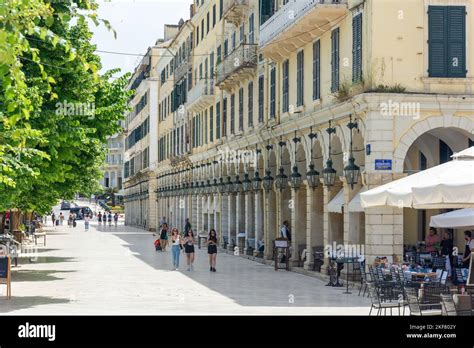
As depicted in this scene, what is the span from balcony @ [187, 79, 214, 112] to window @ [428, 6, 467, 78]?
26857 millimetres

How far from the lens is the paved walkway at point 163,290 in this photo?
19.9 meters

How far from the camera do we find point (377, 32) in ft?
82.7

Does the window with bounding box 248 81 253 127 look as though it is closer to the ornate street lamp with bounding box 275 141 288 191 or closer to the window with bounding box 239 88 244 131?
the window with bounding box 239 88 244 131

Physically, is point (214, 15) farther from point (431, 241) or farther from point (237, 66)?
point (431, 241)

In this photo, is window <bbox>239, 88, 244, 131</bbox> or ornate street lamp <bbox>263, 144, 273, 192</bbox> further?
window <bbox>239, 88, 244, 131</bbox>

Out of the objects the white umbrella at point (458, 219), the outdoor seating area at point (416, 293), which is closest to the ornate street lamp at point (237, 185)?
the outdoor seating area at point (416, 293)

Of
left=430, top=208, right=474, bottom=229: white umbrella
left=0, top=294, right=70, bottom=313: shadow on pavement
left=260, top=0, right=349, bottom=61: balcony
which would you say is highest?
left=260, top=0, right=349, bottom=61: balcony

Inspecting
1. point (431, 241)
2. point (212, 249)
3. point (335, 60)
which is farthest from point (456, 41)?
point (212, 249)

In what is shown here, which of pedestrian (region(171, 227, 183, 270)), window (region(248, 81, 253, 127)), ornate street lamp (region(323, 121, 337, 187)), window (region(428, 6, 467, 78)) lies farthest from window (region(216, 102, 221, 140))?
window (region(428, 6, 467, 78))

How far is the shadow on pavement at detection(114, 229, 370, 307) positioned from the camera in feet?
72.1

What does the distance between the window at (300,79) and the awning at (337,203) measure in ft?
16.1

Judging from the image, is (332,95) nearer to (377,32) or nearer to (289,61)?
(377,32)

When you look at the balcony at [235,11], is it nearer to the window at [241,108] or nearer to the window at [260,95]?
the window at [241,108]

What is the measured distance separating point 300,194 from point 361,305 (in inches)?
491
